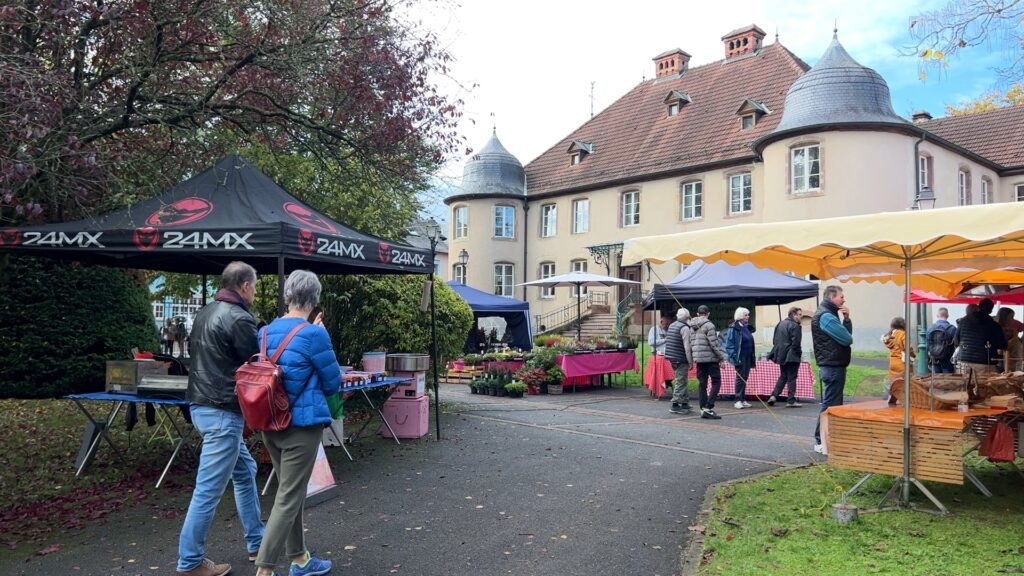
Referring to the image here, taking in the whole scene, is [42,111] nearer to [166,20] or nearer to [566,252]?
[166,20]

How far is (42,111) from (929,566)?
6.66m

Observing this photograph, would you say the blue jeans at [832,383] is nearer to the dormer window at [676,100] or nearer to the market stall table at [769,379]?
the market stall table at [769,379]

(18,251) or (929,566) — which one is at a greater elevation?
(18,251)

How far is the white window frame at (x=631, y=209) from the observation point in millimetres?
31422

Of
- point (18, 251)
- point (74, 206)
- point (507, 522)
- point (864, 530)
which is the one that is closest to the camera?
point (864, 530)

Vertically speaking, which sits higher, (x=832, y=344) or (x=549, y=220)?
(x=549, y=220)

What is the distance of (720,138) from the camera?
95.8 ft

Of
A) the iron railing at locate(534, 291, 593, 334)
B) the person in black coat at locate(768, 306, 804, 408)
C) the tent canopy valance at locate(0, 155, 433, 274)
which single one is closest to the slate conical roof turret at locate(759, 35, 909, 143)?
the iron railing at locate(534, 291, 593, 334)

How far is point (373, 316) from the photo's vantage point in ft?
35.4

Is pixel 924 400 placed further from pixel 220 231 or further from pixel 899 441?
pixel 220 231

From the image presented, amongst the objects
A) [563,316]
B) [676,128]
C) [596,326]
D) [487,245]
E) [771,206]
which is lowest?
[596,326]

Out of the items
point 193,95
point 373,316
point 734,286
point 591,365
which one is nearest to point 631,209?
point 591,365

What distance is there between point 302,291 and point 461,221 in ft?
108

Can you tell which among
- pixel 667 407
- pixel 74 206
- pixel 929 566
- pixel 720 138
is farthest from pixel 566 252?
pixel 929 566
